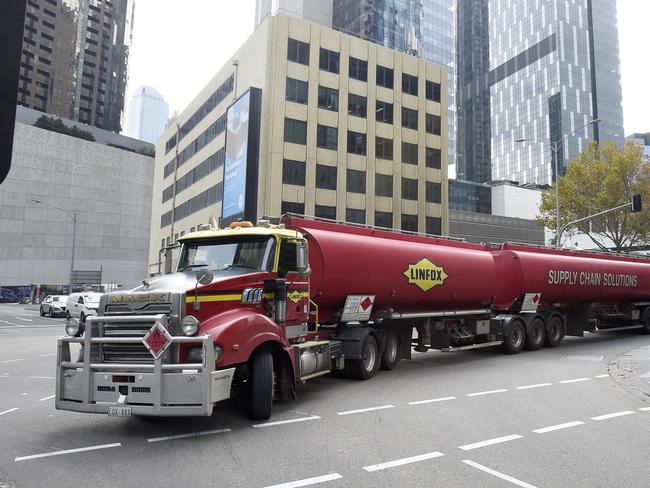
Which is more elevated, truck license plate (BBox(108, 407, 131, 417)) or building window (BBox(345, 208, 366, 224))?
building window (BBox(345, 208, 366, 224))

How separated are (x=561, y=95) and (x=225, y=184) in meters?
132

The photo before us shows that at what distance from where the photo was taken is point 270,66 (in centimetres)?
4141

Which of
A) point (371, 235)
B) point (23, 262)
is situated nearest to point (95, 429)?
point (371, 235)

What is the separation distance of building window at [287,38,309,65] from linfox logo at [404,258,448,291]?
110 feet

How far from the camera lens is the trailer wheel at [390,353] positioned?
40.7 feet

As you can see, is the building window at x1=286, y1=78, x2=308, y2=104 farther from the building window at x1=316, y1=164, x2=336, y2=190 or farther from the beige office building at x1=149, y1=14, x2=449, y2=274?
the building window at x1=316, y1=164, x2=336, y2=190

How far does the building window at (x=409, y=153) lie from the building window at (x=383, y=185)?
279 cm

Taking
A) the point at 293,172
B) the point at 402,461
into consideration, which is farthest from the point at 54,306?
the point at 402,461

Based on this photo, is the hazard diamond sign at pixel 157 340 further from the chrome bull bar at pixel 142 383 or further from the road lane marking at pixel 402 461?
the road lane marking at pixel 402 461

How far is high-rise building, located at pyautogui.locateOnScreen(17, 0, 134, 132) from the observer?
378 feet

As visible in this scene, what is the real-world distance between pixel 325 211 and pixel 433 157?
568 inches

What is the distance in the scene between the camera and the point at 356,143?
149 ft

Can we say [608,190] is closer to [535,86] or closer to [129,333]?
[129,333]

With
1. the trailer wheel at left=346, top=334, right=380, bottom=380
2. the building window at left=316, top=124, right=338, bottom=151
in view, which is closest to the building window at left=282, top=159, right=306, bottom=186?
the building window at left=316, top=124, right=338, bottom=151
